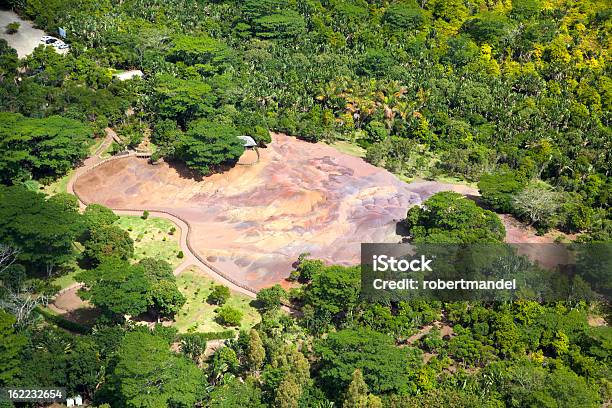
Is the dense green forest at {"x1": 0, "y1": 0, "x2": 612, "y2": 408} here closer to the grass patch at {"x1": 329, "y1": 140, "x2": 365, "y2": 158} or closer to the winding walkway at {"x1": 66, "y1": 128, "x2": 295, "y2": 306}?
the grass patch at {"x1": 329, "y1": 140, "x2": 365, "y2": 158}

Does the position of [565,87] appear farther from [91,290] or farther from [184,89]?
[91,290]

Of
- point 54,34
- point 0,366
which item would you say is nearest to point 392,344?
point 0,366

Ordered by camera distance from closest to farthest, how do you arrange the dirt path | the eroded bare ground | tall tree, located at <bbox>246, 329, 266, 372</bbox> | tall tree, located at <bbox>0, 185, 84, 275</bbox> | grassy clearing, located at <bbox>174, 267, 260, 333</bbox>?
tall tree, located at <bbox>246, 329, 266, 372</bbox>, grassy clearing, located at <bbox>174, 267, 260, 333</bbox>, tall tree, located at <bbox>0, 185, 84, 275</bbox>, the eroded bare ground, the dirt path

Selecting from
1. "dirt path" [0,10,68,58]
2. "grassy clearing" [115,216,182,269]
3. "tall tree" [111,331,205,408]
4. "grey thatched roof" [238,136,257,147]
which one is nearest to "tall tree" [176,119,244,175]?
"grey thatched roof" [238,136,257,147]

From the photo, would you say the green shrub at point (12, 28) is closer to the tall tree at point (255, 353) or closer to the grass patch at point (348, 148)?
the grass patch at point (348, 148)

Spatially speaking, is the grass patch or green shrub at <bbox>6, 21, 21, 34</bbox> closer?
the grass patch

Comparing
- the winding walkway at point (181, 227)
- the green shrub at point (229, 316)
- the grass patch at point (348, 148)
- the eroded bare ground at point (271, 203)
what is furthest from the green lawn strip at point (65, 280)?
the grass patch at point (348, 148)
